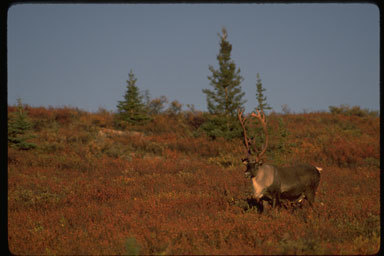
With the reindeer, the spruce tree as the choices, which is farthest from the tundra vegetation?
the reindeer

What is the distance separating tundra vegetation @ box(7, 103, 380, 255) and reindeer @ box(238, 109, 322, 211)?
0.41 metres

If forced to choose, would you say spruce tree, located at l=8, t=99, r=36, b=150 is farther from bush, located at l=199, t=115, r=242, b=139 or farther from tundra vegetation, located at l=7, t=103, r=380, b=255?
bush, located at l=199, t=115, r=242, b=139

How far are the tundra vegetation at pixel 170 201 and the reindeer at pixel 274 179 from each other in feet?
1.34

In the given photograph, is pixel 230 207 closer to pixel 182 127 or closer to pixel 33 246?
pixel 33 246

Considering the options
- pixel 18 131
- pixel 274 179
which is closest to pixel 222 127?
pixel 18 131

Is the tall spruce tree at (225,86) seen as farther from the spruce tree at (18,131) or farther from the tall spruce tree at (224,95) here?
the spruce tree at (18,131)

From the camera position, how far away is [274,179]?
622 centimetres

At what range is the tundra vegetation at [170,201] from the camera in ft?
16.5

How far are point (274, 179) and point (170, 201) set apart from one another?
307 centimetres

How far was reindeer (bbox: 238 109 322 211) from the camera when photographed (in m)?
6.18

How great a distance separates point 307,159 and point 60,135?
15403 millimetres

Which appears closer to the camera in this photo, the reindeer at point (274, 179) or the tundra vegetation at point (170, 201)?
the tundra vegetation at point (170, 201)

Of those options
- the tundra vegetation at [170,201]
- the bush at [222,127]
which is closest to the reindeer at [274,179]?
the tundra vegetation at [170,201]

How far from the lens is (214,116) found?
68.2 feet
